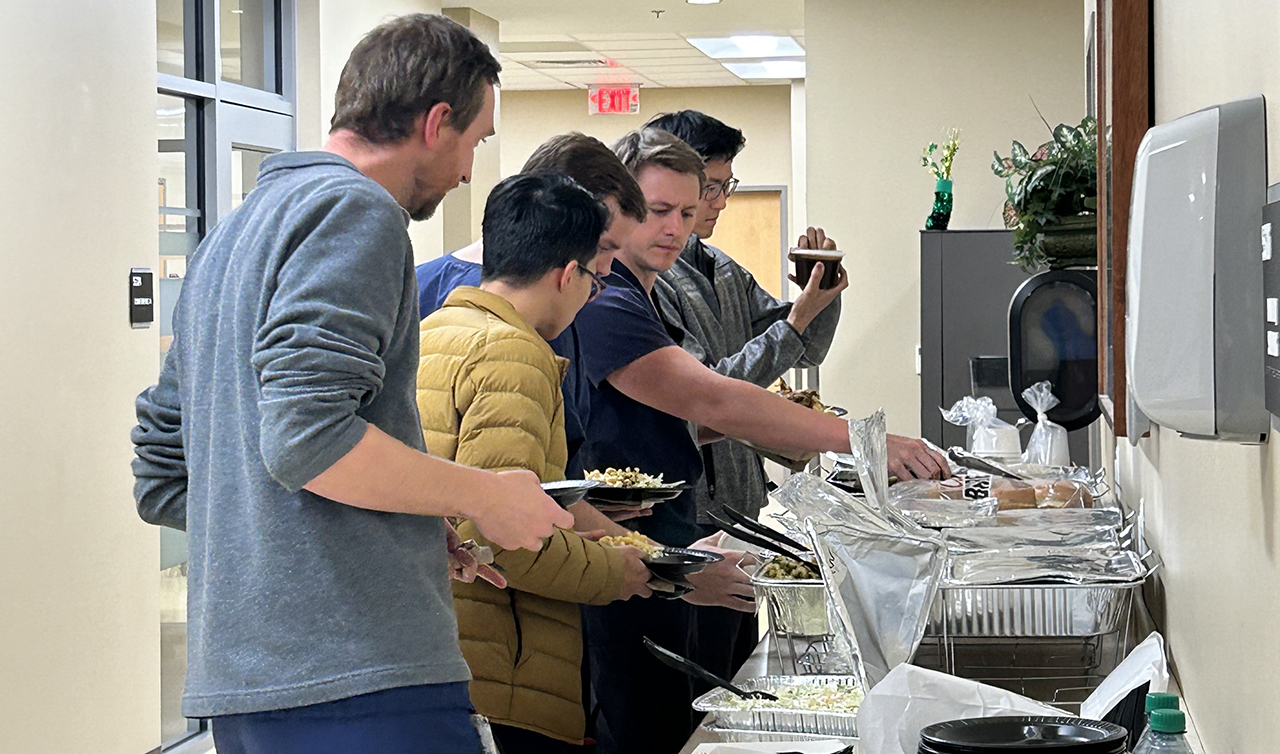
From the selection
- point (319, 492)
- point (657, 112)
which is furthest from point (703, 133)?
point (657, 112)

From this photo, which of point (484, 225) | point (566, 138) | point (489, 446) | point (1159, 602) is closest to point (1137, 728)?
point (1159, 602)

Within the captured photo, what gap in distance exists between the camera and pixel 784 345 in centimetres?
282

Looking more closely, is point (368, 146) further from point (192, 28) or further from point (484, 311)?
point (192, 28)

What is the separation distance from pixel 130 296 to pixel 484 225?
1942mm

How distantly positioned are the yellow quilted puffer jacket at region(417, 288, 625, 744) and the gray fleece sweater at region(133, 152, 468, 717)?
0.80 feet

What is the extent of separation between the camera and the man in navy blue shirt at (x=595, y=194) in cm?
222

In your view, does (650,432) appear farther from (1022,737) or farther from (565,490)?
(1022,737)

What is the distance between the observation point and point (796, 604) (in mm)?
1575

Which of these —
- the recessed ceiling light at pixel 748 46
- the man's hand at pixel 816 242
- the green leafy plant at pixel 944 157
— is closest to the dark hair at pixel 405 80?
the man's hand at pixel 816 242

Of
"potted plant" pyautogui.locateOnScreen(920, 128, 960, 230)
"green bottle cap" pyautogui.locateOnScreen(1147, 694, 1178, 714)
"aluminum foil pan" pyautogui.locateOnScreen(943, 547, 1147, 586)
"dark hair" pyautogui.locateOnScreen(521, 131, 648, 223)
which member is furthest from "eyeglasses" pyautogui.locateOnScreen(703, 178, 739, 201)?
"green bottle cap" pyautogui.locateOnScreen(1147, 694, 1178, 714)

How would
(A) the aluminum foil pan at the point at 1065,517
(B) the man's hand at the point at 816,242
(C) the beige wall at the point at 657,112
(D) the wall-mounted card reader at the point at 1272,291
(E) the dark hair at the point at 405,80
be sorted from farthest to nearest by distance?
(C) the beige wall at the point at 657,112, (B) the man's hand at the point at 816,242, (A) the aluminum foil pan at the point at 1065,517, (E) the dark hair at the point at 405,80, (D) the wall-mounted card reader at the point at 1272,291

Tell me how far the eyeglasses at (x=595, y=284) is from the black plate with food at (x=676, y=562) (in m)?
0.40

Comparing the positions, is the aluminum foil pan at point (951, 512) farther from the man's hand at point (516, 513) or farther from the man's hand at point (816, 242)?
the man's hand at point (816, 242)

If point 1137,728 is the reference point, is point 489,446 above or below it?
above
